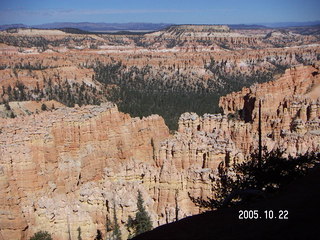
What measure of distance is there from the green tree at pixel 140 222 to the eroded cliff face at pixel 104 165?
424mm

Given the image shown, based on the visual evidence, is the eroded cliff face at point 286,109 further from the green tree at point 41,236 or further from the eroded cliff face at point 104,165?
the green tree at point 41,236

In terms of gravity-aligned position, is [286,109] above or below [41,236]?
above

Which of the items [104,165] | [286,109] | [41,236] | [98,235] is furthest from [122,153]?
[286,109]

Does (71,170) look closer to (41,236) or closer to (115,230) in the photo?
(41,236)

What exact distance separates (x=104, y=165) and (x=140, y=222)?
339 inches

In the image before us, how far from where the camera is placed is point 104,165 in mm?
25781

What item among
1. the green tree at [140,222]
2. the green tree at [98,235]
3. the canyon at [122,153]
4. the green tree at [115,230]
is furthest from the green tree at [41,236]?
the green tree at [140,222]

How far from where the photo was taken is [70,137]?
25.6 meters

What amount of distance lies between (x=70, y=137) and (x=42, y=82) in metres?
46.2

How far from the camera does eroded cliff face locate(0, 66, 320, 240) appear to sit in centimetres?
1916

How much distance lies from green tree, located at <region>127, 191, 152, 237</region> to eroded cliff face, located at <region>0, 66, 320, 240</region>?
424mm

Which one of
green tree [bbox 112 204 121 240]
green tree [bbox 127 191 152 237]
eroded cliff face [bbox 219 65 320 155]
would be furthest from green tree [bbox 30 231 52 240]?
eroded cliff face [bbox 219 65 320 155]

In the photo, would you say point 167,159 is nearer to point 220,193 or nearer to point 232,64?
point 220,193

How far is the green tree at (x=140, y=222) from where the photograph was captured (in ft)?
57.6
